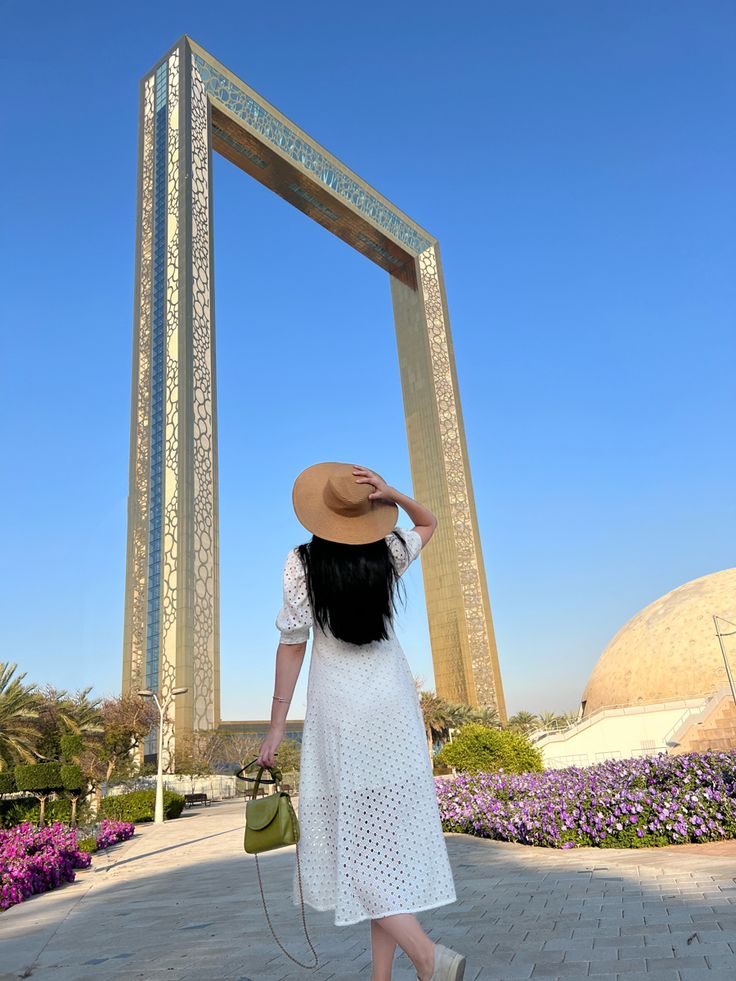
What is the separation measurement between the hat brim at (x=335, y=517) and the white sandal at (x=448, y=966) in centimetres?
132

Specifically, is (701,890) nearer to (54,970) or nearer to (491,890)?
(491,890)

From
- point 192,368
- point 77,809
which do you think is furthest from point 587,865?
point 192,368

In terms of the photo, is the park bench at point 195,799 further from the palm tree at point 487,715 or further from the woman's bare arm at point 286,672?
the woman's bare arm at point 286,672

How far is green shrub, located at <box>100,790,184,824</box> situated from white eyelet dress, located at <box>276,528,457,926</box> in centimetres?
2081

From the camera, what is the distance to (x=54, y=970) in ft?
12.6

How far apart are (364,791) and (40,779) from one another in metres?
11.6

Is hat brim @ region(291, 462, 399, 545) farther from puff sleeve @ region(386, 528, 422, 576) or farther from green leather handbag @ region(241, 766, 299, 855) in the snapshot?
green leather handbag @ region(241, 766, 299, 855)

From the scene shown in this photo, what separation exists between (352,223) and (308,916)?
141 feet

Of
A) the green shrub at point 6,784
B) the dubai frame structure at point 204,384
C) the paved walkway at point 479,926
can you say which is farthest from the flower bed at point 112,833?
the dubai frame structure at point 204,384

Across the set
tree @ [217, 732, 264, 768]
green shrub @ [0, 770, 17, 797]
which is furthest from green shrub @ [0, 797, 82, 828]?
tree @ [217, 732, 264, 768]

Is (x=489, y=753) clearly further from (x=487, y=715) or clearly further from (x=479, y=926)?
(x=487, y=715)

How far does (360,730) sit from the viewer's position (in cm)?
245

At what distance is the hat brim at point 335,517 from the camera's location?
267 centimetres

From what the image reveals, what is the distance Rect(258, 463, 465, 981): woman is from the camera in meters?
2.35
